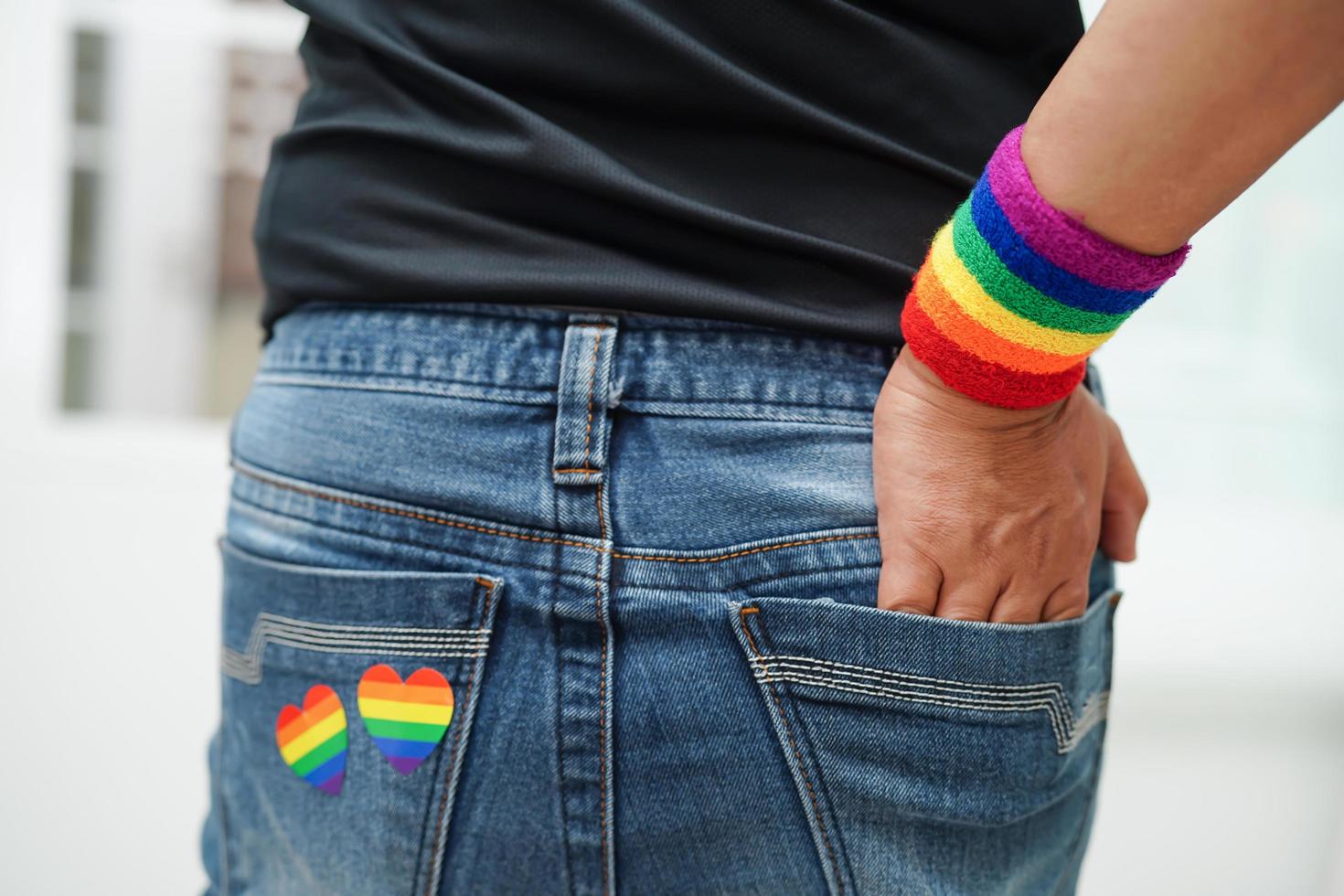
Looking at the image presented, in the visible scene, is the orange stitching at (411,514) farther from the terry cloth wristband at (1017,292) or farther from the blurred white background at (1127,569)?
the blurred white background at (1127,569)

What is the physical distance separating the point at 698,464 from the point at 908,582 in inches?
5.5

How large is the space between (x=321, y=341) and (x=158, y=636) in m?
1.70

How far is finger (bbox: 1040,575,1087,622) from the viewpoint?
57 cm

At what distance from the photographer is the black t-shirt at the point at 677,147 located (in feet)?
1.77

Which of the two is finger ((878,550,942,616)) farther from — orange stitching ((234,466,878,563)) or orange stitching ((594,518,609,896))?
orange stitching ((594,518,609,896))

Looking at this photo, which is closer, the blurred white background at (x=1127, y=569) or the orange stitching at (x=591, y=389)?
the orange stitching at (x=591, y=389)

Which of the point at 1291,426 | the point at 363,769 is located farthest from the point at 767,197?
the point at 1291,426

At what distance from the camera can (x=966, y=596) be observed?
1.76ft

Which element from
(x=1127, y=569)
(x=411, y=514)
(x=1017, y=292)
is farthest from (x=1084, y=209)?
(x=1127, y=569)

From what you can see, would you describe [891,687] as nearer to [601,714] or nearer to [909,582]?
[909,582]

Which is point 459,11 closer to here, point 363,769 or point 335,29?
point 335,29

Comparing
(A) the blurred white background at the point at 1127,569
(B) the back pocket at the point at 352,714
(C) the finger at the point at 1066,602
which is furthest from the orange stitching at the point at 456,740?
(A) the blurred white background at the point at 1127,569

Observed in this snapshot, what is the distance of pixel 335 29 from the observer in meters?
0.61

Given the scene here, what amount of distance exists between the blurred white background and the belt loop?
1745 mm
